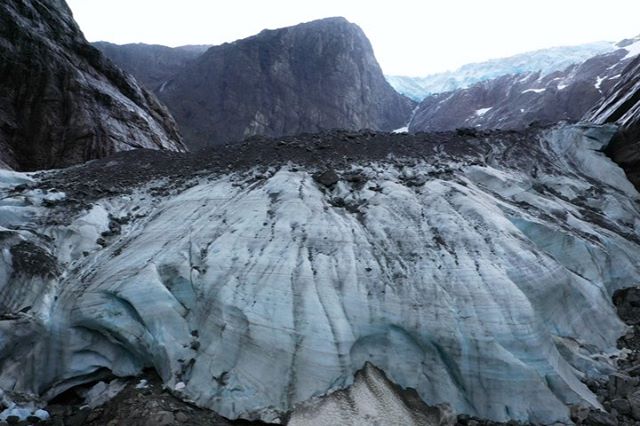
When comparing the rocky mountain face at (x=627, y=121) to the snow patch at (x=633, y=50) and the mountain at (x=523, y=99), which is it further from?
the snow patch at (x=633, y=50)

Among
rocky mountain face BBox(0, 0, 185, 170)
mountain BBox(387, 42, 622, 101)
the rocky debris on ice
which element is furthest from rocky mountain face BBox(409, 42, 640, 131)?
the rocky debris on ice

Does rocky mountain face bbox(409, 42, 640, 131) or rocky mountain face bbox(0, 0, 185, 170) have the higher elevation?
rocky mountain face bbox(0, 0, 185, 170)

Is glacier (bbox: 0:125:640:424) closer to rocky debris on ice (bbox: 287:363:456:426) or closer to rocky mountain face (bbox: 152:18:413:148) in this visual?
rocky debris on ice (bbox: 287:363:456:426)

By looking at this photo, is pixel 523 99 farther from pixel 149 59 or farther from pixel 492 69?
pixel 149 59

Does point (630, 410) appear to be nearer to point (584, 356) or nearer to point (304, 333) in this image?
point (584, 356)

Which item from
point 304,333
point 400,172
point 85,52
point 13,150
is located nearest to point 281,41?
point 85,52

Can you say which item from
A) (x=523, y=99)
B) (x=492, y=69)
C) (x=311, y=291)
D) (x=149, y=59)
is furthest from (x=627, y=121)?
(x=492, y=69)

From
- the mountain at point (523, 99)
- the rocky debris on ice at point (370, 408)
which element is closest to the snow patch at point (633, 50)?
the mountain at point (523, 99)
